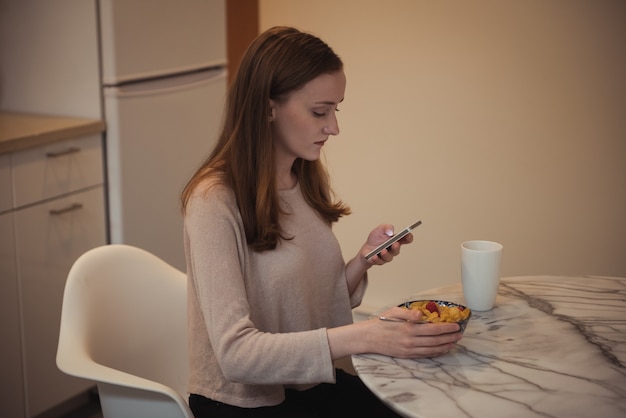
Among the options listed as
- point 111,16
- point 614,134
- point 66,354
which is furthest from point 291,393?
point 614,134

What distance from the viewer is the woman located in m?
1.44

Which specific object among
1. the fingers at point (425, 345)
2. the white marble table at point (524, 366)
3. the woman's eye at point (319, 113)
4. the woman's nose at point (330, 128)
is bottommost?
the white marble table at point (524, 366)

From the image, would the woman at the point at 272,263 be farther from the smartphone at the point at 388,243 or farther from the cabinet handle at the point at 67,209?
the cabinet handle at the point at 67,209

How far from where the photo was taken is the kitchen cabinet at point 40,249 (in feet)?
8.20

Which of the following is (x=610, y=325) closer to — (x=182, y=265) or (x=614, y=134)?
(x=614, y=134)

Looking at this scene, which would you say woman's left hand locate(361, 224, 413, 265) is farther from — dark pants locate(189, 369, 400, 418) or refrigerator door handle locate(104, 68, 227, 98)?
refrigerator door handle locate(104, 68, 227, 98)

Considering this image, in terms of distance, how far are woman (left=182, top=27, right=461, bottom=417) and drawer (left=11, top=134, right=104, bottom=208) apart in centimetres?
105

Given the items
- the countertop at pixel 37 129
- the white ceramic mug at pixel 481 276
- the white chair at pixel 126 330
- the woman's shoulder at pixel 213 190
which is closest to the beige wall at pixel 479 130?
the countertop at pixel 37 129

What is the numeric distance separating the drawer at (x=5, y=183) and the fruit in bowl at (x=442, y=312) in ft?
4.58

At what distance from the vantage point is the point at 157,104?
2.96 metres

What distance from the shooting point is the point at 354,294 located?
1862 mm

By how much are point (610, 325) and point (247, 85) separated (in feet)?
2.60

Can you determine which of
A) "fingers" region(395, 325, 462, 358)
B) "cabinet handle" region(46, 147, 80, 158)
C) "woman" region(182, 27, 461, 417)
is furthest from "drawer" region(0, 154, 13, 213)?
"fingers" region(395, 325, 462, 358)

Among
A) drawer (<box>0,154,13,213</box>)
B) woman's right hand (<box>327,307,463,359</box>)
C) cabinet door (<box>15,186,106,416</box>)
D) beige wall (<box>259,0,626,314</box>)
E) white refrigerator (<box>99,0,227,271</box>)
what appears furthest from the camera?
beige wall (<box>259,0,626,314</box>)
